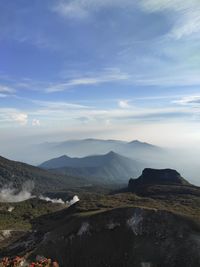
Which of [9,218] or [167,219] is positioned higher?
[167,219]

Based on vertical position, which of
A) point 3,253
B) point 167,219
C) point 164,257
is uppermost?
point 167,219

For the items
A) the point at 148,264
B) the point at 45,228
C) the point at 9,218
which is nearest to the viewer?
the point at 148,264

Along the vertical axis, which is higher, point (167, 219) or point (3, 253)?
point (167, 219)

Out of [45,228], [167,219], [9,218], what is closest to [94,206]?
[45,228]

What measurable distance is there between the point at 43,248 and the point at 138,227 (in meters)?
28.6

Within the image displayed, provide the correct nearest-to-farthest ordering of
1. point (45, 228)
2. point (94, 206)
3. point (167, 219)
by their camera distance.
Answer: point (167, 219) < point (45, 228) < point (94, 206)

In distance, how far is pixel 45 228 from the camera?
13300 cm

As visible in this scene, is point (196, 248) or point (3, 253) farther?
point (3, 253)

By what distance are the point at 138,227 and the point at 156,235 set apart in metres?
6.05

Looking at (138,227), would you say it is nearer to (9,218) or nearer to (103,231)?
(103,231)

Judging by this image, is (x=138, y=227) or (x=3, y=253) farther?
(x=3, y=253)

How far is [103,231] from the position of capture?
103 m

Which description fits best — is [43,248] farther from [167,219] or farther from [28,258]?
[167,219]

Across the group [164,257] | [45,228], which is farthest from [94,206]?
[164,257]
